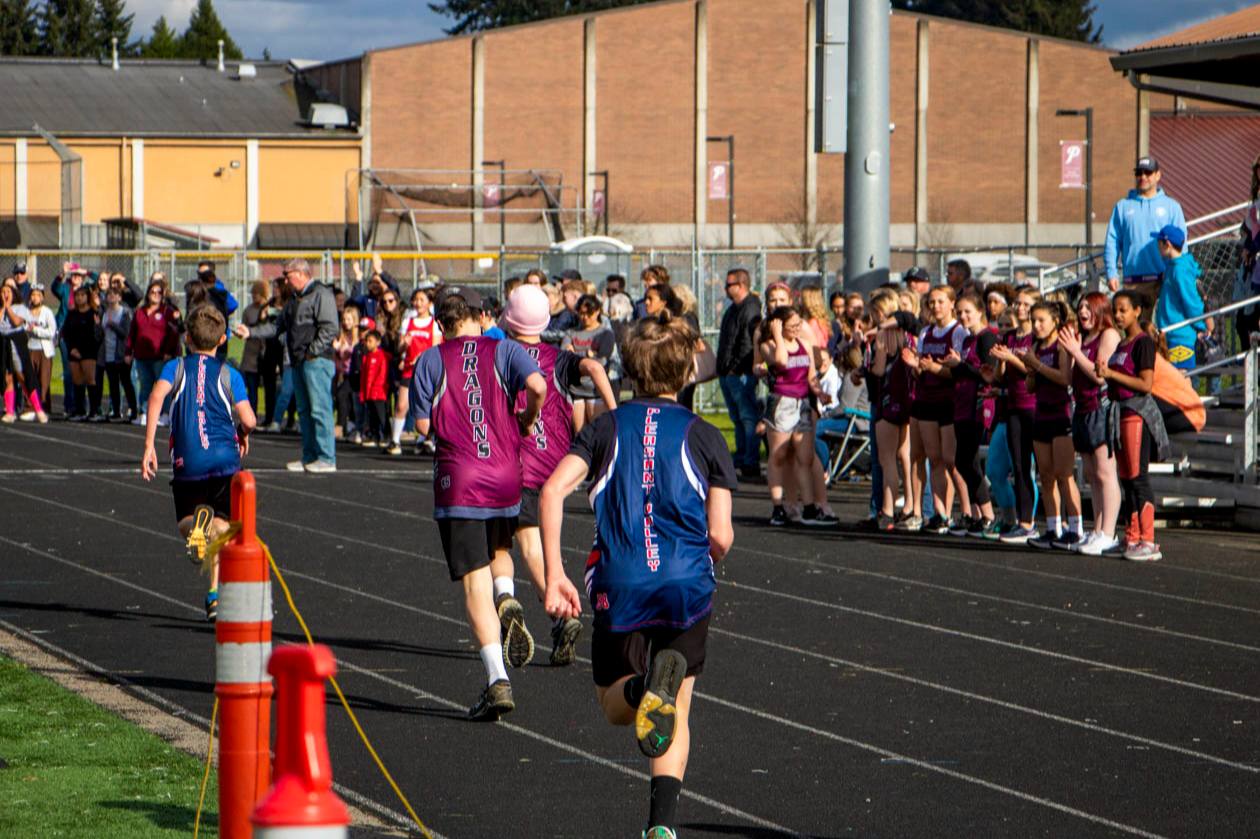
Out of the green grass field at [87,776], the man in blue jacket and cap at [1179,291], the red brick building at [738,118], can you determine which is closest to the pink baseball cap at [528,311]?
the green grass field at [87,776]

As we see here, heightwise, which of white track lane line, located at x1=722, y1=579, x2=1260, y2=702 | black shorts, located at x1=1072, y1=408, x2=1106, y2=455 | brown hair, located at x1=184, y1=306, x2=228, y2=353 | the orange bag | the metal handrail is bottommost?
white track lane line, located at x1=722, y1=579, x2=1260, y2=702

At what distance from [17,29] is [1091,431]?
97.3 m

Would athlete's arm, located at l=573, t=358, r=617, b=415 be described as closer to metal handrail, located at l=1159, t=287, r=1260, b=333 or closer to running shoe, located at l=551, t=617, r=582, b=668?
running shoe, located at l=551, t=617, r=582, b=668

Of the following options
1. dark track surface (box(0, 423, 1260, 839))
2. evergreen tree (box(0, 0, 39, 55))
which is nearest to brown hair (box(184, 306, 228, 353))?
→ dark track surface (box(0, 423, 1260, 839))

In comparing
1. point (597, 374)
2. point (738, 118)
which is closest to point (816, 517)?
point (597, 374)

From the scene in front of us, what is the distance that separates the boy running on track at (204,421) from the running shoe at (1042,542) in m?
6.68

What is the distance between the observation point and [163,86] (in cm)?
6562

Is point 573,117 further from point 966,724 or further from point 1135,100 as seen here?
point 966,724

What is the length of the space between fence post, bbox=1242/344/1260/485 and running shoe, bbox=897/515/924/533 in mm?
2820

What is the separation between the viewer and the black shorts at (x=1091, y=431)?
1302 cm

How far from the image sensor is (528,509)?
9.40m

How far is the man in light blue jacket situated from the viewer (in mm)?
16828

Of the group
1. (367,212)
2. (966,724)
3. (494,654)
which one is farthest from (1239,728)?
(367,212)

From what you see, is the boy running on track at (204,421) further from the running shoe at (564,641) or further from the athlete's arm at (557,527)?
the athlete's arm at (557,527)
